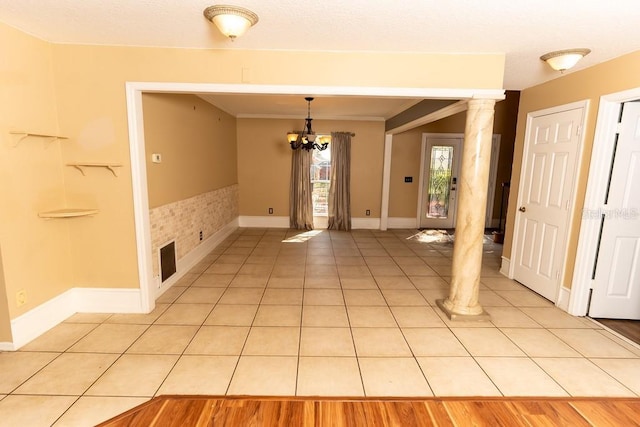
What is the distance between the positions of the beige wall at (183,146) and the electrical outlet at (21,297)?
1.27 metres

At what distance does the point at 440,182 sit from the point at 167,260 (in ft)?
19.4

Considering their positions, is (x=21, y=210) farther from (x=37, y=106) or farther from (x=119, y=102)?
(x=119, y=102)

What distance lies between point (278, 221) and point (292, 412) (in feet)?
18.3

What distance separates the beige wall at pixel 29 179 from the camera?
7.99 feet

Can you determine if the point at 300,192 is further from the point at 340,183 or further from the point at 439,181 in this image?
the point at 439,181

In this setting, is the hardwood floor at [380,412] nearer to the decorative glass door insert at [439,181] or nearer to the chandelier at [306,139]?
the chandelier at [306,139]

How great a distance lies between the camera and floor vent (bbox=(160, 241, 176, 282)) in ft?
12.3

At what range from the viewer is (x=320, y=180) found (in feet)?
24.5

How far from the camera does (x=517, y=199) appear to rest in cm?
421

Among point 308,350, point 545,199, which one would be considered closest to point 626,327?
point 545,199

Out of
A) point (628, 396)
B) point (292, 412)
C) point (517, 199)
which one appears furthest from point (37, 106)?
point (517, 199)

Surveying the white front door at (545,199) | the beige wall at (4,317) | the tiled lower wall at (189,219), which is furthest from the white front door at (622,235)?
the beige wall at (4,317)

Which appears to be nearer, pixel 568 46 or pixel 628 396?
pixel 628 396

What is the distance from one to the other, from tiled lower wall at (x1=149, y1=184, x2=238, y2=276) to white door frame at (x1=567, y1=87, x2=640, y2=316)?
4397 millimetres
